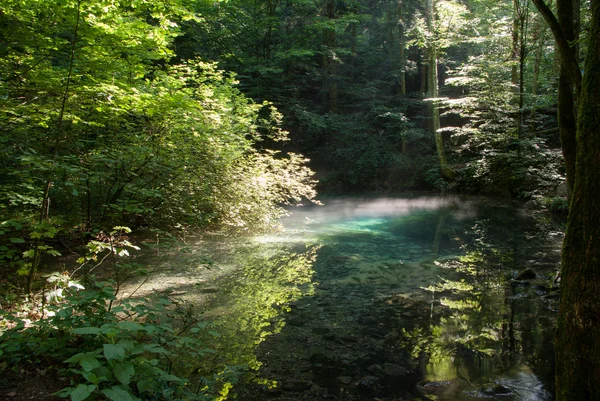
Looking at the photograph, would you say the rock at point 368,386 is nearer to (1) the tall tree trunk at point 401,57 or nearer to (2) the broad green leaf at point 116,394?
(2) the broad green leaf at point 116,394

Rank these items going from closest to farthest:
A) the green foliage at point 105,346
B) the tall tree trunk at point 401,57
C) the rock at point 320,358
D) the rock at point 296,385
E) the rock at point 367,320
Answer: the green foliage at point 105,346
the rock at point 296,385
the rock at point 320,358
the rock at point 367,320
the tall tree trunk at point 401,57

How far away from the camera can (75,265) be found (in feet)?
23.4

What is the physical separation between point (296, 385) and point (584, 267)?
282 cm

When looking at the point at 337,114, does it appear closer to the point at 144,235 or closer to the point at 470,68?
the point at 470,68

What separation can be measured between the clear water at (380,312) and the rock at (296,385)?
14mm

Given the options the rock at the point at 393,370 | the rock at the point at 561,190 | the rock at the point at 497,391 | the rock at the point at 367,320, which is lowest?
the rock at the point at 367,320

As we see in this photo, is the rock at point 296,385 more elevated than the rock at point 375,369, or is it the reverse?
the rock at point 296,385

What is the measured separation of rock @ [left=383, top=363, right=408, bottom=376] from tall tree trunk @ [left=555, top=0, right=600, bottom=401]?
186 centimetres

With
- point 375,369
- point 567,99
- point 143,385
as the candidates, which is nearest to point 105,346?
point 143,385

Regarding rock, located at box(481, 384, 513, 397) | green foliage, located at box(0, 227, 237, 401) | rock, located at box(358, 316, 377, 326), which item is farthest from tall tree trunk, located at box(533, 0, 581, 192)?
green foliage, located at box(0, 227, 237, 401)

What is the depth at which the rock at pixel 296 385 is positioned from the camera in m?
3.78

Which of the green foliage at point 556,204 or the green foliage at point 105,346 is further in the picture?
the green foliage at point 556,204

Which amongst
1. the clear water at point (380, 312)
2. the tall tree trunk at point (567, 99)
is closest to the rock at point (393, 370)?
the clear water at point (380, 312)

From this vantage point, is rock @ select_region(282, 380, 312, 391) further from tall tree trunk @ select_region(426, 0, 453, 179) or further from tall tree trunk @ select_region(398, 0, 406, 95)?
tall tree trunk @ select_region(398, 0, 406, 95)
